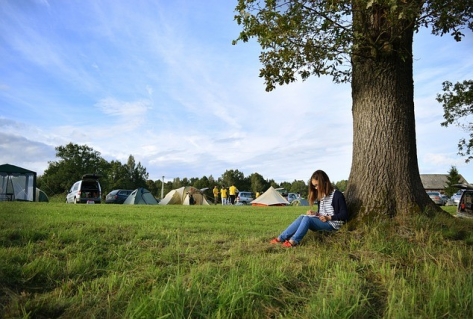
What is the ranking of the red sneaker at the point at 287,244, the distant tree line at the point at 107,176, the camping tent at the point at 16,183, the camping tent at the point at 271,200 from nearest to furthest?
the red sneaker at the point at 287,244 < the camping tent at the point at 16,183 < the camping tent at the point at 271,200 < the distant tree line at the point at 107,176

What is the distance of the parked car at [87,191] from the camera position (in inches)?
972

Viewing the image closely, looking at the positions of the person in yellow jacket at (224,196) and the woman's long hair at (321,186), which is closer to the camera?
the woman's long hair at (321,186)

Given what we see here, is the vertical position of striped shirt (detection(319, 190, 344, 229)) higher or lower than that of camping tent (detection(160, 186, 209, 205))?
lower

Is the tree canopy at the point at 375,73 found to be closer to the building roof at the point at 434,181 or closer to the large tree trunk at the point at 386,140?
the large tree trunk at the point at 386,140


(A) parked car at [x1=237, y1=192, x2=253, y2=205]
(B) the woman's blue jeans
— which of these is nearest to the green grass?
(B) the woman's blue jeans

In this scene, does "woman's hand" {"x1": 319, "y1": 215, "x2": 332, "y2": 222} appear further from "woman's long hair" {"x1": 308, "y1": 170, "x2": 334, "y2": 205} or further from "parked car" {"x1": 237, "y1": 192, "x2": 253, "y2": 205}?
"parked car" {"x1": 237, "y1": 192, "x2": 253, "y2": 205}

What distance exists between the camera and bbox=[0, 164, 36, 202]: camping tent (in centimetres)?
2416

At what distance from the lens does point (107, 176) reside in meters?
75.9

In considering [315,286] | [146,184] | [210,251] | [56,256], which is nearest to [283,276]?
[315,286]

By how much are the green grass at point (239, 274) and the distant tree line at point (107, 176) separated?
185ft

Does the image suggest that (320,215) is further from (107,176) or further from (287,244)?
(107,176)

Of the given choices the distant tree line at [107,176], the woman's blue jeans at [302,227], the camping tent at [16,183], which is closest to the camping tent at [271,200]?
the camping tent at [16,183]

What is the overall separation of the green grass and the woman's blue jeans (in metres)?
0.15

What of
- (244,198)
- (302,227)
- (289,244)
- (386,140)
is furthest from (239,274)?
(244,198)
